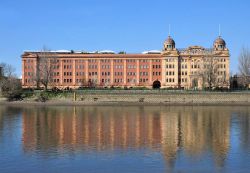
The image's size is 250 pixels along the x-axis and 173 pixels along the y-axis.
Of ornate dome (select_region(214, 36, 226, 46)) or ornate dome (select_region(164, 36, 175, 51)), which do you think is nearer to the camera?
ornate dome (select_region(214, 36, 226, 46))

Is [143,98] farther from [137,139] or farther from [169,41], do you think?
[137,139]

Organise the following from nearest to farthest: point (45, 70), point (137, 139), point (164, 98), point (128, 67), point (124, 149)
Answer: point (124, 149) → point (137, 139) → point (164, 98) → point (45, 70) → point (128, 67)

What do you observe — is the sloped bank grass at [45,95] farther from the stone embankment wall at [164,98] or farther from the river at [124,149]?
the river at [124,149]

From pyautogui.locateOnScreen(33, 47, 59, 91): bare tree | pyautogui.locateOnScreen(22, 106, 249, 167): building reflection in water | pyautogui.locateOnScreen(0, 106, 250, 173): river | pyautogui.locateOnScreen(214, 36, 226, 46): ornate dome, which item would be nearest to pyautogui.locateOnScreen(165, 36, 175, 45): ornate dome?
pyautogui.locateOnScreen(214, 36, 226, 46): ornate dome

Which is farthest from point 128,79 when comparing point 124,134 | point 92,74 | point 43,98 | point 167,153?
point 167,153

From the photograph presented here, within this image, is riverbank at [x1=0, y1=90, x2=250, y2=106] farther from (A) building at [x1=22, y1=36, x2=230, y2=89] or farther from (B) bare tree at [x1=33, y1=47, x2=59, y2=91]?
(A) building at [x1=22, y1=36, x2=230, y2=89]

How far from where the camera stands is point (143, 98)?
97812 mm

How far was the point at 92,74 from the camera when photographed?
153 metres

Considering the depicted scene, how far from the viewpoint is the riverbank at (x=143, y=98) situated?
95.6 m

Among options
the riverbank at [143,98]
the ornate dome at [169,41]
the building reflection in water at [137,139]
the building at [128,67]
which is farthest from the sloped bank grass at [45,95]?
the ornate dome at [169,41]

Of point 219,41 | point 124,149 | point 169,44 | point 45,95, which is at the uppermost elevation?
point 219,41

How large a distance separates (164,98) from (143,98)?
4750 mm

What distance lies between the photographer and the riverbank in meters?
95.6

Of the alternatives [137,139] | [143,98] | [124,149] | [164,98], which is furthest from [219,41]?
[124,149]
